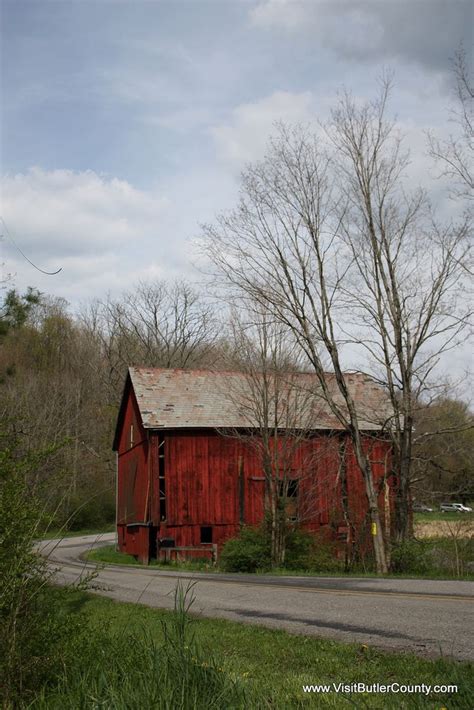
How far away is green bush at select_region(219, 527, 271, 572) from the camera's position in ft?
73.4

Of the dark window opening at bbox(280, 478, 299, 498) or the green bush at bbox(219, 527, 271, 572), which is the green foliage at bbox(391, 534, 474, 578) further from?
the dark window opening at bbox(280, 478, 299, 498)

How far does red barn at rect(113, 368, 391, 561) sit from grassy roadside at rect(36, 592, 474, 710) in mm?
18259

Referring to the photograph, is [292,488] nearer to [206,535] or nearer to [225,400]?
[206,535]

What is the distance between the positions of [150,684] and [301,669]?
246 centimetres

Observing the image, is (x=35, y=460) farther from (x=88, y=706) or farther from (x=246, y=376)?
(x=246, y=376)

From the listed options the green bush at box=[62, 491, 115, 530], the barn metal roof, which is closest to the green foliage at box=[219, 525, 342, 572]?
the barn metal roof

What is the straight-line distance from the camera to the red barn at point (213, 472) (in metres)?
27.5

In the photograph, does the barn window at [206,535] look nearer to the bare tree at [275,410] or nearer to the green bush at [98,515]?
the bare tree at [275,410]

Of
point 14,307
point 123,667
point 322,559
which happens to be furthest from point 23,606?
point 322,559

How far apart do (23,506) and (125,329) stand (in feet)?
196

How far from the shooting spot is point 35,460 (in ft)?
20.6

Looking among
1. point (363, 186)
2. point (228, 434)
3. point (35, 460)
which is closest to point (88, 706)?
point (35, 460)

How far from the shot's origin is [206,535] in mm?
28984

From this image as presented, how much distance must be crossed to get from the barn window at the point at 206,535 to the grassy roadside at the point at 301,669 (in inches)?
773
